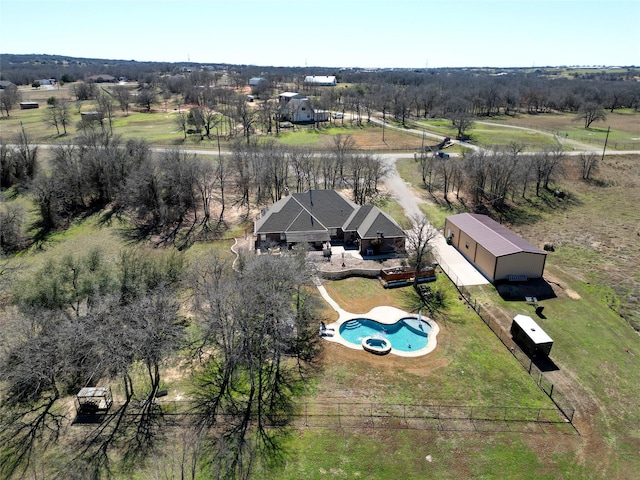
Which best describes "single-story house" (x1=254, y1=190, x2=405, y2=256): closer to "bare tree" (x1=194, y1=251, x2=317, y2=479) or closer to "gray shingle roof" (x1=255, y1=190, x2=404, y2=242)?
"gray shingle roof" (x1=255, y1=190, x2=404, y2=242)

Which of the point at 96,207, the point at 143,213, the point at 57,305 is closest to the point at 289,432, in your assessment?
the point at 57,305

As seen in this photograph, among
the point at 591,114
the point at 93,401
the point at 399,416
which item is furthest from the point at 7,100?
the point at 591,114

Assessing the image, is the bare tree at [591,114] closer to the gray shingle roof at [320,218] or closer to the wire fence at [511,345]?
the gray shingle roof at [320,218]

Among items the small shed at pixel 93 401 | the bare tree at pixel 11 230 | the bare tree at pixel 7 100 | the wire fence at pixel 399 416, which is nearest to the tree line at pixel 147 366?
the wire fence at pixel 399 416

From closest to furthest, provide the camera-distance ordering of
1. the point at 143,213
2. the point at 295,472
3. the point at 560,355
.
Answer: the point at 295,472 → the point at 560,355 → the point at 143,213

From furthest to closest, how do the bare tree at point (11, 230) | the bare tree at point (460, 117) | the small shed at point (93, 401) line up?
the bare tree at point (460, 117) < the bare tree at point (11, 230) < the small shed at point (93, 401)

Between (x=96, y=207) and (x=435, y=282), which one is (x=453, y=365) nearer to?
(x=435, y=282)

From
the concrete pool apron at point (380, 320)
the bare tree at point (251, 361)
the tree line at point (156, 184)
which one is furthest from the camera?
the tree line at point (156, 184)
